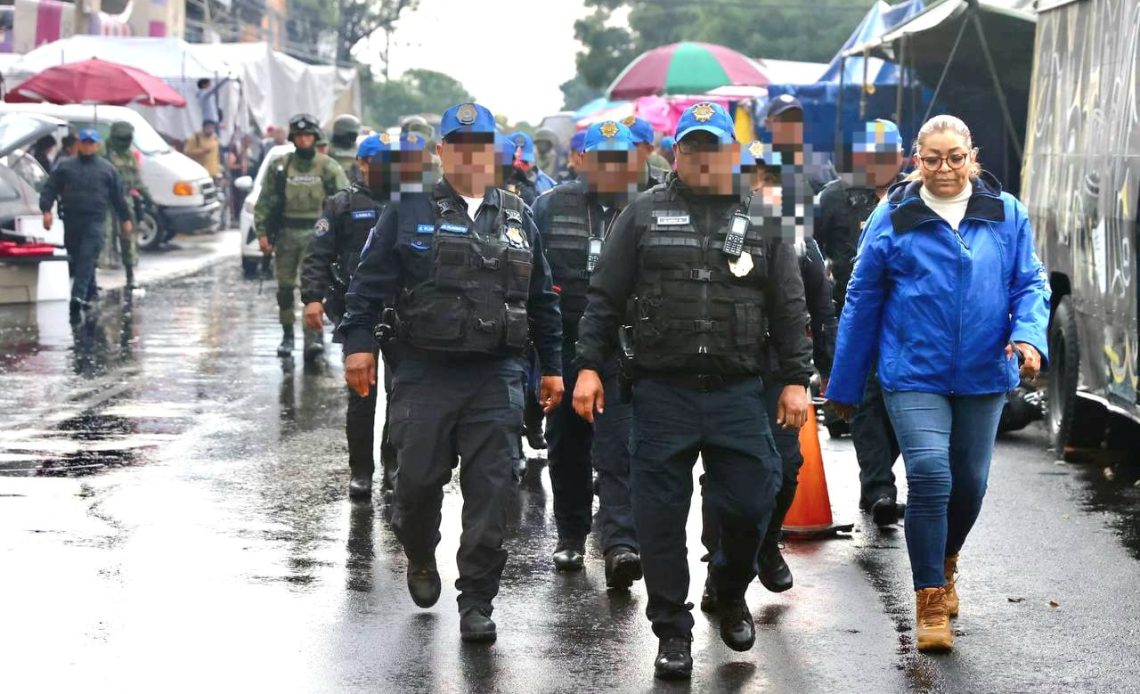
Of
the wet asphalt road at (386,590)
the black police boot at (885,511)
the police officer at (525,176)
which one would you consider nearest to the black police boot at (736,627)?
the wet asphalt road at (386,590)

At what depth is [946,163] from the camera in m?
6.24

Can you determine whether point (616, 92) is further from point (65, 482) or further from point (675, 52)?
point (65, 482)

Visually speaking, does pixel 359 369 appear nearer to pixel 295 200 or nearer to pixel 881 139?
pixel 881 139

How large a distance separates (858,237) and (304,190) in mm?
6443

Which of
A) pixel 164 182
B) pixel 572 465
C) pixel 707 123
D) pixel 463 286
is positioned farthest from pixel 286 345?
pixel 164 182

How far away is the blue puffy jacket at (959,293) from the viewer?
245 inches

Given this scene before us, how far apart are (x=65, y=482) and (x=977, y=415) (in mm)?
5137

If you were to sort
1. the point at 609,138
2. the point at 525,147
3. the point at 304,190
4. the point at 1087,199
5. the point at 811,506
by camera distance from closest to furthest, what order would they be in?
the point at 609,138
the point at 811,506
the point at 1087,199
the point at 525,147
the point at 304,190

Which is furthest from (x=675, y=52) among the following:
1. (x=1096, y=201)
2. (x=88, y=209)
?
(x=1096, y=201)

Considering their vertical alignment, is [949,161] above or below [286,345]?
above

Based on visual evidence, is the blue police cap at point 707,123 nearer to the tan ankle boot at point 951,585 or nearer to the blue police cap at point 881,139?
the tan ankle boot at point 951,585

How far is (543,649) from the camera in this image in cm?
633

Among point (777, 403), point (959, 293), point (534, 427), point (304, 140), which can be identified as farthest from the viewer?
point (304, 140)

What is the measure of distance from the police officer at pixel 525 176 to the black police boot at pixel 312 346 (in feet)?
9.38
